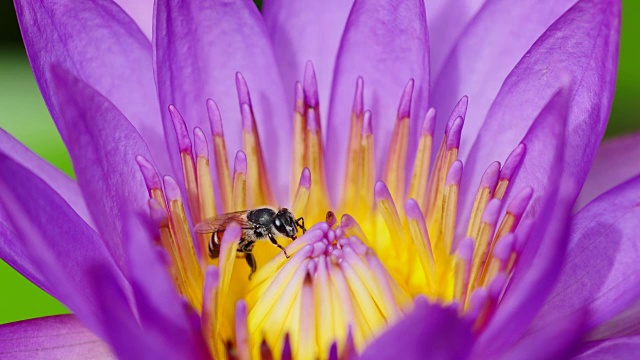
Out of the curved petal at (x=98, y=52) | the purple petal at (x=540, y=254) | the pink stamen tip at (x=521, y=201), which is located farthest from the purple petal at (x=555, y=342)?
the curved petal at (x=98, y=52)

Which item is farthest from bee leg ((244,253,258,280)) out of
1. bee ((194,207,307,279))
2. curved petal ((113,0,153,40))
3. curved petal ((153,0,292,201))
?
curved petal ((113,0,153,40))

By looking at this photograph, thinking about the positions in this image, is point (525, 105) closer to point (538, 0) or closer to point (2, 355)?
point (538, 0)

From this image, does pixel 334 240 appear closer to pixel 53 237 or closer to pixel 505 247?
pixel 505 247

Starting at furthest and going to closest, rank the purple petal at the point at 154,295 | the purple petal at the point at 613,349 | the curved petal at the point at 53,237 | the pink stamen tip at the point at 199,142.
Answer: the pink stamen tip at the point at 199,142
the purple petal at the point at 613,349
the curved petal at the point at 53,237
the purple petal at the point at 154,295

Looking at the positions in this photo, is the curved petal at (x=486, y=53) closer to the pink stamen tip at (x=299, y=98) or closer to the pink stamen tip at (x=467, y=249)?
the pink stamen tip at (x=299, y=98)

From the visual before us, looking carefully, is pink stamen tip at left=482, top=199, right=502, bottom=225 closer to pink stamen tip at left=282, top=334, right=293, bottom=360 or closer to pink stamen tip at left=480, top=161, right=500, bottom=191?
pink stamen tip at left=480, top=161, right=500, bottom=191
